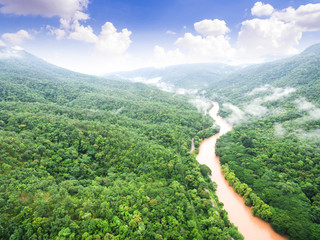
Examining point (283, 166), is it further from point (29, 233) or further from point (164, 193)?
point (29, 233)

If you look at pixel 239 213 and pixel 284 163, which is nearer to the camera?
pixel 239 213

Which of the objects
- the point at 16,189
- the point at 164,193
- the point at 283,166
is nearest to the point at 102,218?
the point at 164,193

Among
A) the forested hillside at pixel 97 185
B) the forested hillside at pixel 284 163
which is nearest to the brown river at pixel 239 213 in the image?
the forested hillside at pixel 284 163

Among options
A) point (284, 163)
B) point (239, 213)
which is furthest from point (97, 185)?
point (284, 163)

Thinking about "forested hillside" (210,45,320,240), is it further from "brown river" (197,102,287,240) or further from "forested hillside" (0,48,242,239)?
"forested hillside" (0,48,242,239)

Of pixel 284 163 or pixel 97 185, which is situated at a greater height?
pixel 284 163

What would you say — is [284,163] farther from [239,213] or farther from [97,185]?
[97,185]

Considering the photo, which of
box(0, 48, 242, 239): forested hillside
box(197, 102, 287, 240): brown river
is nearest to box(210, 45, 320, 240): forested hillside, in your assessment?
box(197, 102, 287, 240): brown river

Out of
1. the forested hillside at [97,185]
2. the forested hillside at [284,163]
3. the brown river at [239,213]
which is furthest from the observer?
the brown river at [239,213]

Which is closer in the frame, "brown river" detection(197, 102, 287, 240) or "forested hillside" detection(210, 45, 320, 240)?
"forested hillside" detection(210, 45, 320, 240)

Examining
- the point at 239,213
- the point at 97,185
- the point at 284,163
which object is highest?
the point at 284,163

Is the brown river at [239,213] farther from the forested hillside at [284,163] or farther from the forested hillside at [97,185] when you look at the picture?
the forested hillside at [97,185]
